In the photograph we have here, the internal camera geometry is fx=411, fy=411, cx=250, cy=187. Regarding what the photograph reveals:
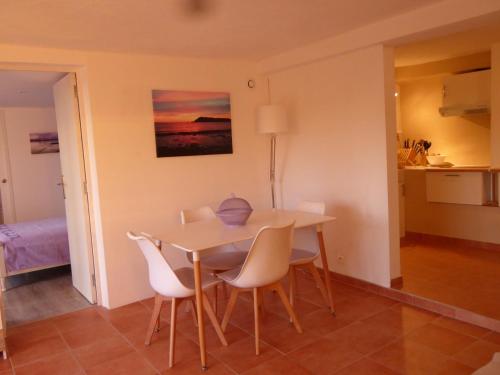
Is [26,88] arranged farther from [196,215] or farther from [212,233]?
[212,233]

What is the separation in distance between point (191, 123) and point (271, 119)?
810 millimetres

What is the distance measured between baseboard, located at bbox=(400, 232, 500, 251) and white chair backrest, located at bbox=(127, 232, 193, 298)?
340 cm

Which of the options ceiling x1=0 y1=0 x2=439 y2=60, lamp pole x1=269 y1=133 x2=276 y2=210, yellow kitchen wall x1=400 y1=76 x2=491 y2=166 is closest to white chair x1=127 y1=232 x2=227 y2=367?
ceiling x1=0 y1=0 x2=439 y2=60

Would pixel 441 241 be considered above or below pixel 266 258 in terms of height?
below

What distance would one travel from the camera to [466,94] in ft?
16.2

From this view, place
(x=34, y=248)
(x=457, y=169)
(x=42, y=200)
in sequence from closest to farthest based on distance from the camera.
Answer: (x=34, y=248) < (x=457, y=169) < (x=42, y=200)

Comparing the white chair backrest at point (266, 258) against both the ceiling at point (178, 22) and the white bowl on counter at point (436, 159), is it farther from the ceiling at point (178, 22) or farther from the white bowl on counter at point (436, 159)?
the white bowl on counter at point (436, 159)

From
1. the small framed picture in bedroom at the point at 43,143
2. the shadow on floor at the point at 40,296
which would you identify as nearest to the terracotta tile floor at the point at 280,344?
the shadow on floor at the point at 40,296

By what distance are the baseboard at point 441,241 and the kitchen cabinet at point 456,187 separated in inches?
18.7

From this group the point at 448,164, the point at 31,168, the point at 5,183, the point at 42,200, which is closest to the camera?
the point at 448,164

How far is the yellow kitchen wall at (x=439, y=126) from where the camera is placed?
514 centimetres

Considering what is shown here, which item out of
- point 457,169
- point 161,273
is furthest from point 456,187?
point 161,273

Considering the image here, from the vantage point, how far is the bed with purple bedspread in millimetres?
4469

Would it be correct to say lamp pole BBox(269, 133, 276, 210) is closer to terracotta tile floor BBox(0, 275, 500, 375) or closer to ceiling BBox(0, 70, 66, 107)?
terracotta tile floor BBox(0, 275, 500, 375)
